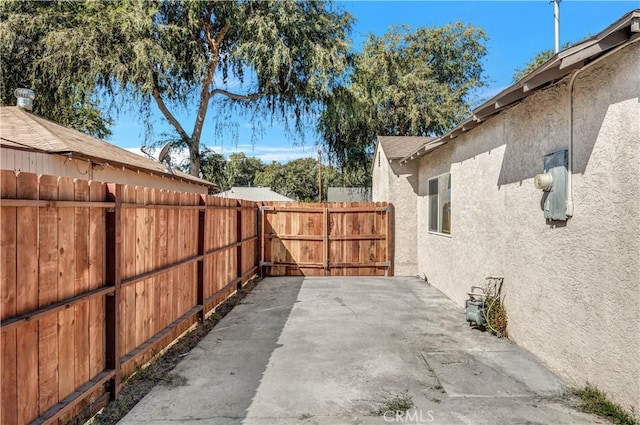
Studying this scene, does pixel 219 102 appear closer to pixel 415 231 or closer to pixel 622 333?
pixel 415 231

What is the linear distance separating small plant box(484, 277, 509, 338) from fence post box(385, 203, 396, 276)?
4774mm

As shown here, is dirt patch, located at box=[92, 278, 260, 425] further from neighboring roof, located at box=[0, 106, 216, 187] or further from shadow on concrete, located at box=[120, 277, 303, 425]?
neighboring roof, located at box=[0, 106, 216, 187]

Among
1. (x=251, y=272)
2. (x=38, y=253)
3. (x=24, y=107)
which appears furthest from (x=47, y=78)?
(x=38, y=253)

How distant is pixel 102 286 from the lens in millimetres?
3180

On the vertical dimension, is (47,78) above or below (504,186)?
above

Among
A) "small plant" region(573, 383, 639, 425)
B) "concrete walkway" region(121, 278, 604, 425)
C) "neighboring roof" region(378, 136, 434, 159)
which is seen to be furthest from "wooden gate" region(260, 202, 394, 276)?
"small plant" region(573, 383, 639, 425)

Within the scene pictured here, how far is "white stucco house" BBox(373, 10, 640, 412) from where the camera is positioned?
2.96m

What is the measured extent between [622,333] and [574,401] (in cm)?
73

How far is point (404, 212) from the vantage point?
33.7 feet

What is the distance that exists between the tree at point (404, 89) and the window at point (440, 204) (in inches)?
284

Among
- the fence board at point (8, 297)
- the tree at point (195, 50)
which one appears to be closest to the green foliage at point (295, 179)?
the tree at point (195, 50)

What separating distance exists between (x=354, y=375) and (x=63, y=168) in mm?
5957

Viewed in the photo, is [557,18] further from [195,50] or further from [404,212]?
[195,50]

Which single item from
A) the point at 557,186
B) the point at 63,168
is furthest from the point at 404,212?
the point at 63,168
